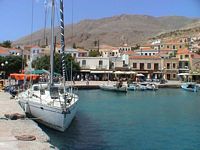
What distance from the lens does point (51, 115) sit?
22.6m

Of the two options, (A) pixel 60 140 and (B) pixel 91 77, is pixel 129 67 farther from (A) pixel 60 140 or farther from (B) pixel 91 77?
(A) pixel 60 140

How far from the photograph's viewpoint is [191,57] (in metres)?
92.9

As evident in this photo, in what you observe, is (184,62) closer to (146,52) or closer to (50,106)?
(146,52)

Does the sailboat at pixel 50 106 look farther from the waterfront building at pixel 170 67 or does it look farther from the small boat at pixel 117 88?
the waterfront building at pixel 170 67

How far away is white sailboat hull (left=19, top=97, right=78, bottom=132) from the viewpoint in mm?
22359

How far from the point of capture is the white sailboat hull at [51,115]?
22.4 metres

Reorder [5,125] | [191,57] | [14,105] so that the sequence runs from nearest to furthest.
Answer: [5,125], [14,105], [191,57]

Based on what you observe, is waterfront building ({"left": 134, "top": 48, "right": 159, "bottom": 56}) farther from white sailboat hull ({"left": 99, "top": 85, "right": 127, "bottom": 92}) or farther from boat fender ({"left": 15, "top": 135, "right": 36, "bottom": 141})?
boat fender ({"left": 15, "top": 135, "right": 36, "bottom": 141})

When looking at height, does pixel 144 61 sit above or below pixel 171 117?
above

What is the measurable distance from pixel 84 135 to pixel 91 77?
209 feet

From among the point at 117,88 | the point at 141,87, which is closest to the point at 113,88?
the point at 117,88

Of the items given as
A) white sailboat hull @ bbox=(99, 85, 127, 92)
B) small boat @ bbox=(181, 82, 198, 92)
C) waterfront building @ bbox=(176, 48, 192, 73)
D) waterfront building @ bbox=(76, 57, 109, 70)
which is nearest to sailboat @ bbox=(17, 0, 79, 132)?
white sailboat hull @ bbox=(99, 85, 127, 92)

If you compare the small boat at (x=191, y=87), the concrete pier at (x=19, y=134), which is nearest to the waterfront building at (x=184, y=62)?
the small boat at (x=191, y=87)

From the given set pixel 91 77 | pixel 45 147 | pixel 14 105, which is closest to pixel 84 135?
pixel 14 105
